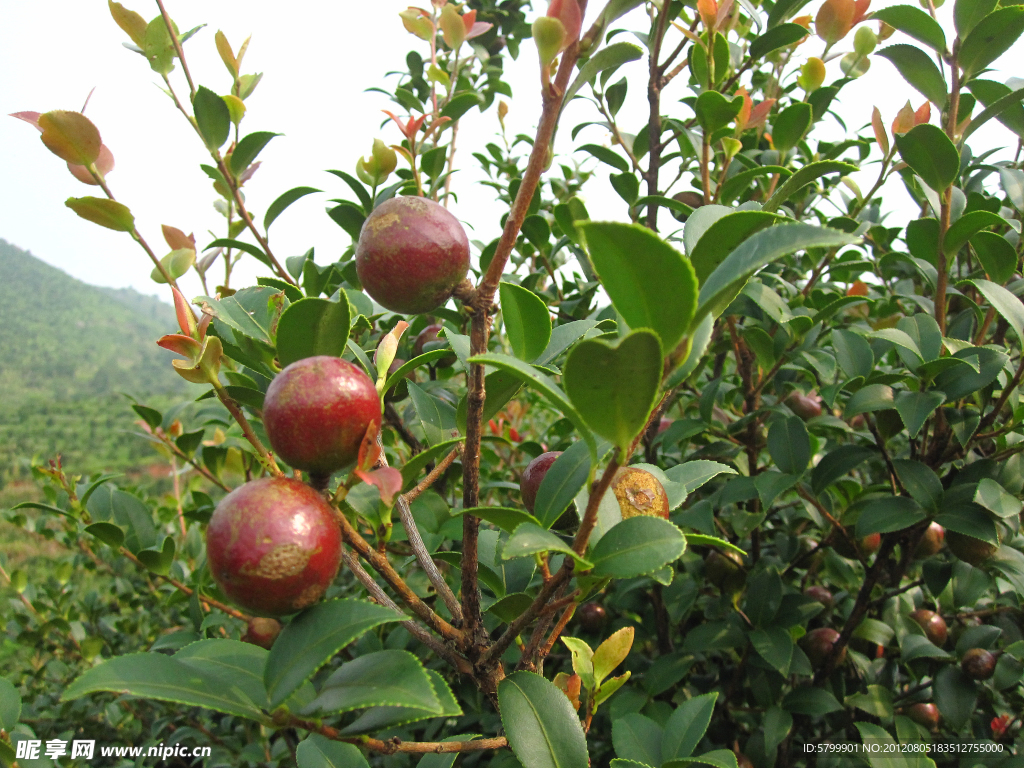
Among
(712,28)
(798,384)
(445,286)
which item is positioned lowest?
(798,384)

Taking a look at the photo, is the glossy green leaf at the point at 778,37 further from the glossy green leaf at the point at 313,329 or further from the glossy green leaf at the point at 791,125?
the glossy green leaf at the point at 313,329

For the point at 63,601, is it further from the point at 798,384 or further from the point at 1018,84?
the point at 1018,84

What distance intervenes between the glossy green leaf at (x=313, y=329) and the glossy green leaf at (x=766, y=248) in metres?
0.41

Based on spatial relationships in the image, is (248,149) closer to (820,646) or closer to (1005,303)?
(1005,303)

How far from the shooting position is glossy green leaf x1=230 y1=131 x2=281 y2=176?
4.11 feet

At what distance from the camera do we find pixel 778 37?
1.43 meters

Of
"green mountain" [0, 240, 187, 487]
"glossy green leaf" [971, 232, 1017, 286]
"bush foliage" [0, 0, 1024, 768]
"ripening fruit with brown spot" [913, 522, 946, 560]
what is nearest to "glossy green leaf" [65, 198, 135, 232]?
"bush foliage" [0, 0, 1024, 768]

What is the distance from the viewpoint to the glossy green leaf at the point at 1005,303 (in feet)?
3.57

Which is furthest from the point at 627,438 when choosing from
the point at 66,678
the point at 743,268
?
the point at 66,678

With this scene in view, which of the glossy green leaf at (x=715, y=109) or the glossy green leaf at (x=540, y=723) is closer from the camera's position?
the glossy green leaf at (x=540, y=723)

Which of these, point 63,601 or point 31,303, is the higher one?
point 63,601

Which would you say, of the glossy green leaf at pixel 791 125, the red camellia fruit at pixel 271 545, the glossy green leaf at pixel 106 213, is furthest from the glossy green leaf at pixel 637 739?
the glossy green leaf at pixel 791 125

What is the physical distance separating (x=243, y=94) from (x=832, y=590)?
2.17 m

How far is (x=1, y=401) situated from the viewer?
44.5 ft
